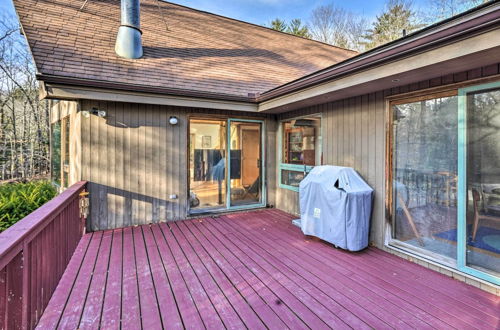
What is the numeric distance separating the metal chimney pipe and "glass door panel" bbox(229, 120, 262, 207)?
2438 millimetres

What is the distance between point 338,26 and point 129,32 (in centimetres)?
1330

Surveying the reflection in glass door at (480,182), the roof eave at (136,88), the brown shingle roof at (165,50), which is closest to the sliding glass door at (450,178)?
the reflection in glass door at (480,182)

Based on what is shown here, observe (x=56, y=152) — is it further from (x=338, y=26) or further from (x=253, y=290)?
(x=338, y=26)

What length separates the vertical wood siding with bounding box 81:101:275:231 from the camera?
4.21 m

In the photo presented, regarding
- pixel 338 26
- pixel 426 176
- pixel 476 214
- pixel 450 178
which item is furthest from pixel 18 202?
pixel 338 26

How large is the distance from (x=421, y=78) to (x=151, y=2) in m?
7.55

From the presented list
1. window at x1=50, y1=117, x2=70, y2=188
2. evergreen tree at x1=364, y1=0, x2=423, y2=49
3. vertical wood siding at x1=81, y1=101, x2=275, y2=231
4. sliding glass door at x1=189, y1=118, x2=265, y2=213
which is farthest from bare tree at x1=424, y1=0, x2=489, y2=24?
window at x1=50, y1=117, x2=70, y2=188

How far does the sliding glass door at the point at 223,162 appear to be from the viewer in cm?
525

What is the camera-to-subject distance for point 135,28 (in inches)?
194

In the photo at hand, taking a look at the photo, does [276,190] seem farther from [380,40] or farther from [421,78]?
[380,40]

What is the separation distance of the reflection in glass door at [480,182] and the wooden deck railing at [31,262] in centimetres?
381

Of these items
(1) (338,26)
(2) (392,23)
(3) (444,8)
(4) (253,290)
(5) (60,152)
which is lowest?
(4) (253,290)

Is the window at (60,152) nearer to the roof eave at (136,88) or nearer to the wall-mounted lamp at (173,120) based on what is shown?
the roof eave at (136,88)

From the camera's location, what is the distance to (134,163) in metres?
4.48
